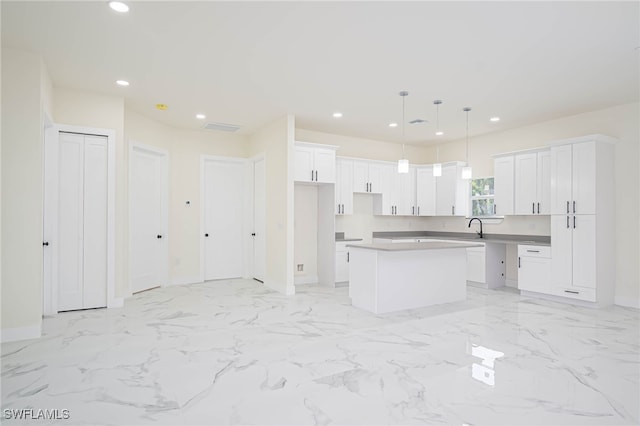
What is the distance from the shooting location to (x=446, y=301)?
17.2ft

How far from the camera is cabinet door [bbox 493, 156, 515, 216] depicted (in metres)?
6.27

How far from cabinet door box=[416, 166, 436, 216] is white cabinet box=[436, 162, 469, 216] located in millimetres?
145

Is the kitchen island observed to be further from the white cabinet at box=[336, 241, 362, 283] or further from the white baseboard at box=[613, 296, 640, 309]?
the white baseboard at box=[613, 296, 640, 309]

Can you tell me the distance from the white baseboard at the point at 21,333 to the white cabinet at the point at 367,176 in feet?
16.1

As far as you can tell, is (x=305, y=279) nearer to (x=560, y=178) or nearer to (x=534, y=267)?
(x=534, y=267)

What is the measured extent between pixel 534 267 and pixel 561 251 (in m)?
0.46

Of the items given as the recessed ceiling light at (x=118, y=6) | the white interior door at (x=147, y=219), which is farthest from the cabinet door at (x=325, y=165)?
the recessed ceiling light at (x=118, y=6)

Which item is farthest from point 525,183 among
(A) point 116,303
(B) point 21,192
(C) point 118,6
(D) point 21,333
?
(D) point 21,333

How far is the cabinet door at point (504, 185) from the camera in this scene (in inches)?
247

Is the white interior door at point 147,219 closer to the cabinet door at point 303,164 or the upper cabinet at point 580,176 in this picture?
the cabinet door at point 303,164

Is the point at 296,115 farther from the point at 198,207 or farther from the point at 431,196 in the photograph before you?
the point at 431,196

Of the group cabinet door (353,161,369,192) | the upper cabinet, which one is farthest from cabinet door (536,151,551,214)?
cabinet door (353,161,369,192)

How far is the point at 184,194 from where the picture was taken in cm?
665

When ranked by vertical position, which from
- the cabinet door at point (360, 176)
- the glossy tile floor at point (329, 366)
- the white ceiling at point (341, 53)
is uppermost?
the white ceiling at point (341, 53)
